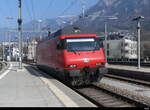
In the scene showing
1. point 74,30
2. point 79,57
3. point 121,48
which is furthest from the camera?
point 121,48

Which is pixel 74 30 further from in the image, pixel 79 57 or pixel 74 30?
pixel 79 57

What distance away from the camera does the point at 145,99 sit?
1388cm

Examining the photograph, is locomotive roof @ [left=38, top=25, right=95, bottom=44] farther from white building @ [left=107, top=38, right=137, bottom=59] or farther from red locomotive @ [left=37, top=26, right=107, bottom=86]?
white building @ [left=107, top=38, right=137, bottom=59]

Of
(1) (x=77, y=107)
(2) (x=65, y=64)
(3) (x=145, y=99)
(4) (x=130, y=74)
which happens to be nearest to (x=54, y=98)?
(1) (x=77, y=107)

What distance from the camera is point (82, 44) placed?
771 inches

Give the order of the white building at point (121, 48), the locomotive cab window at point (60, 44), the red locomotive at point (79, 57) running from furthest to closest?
the white building at point (121, 48), the locomotive cab window at point (60, 44), the red locomotive at point (79, 57)

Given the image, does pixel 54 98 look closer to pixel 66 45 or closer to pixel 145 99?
pixel 145 99

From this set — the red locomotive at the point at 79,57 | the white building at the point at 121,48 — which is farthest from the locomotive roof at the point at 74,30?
the white building at the point at 121,48

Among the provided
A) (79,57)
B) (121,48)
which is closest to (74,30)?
(79,57)

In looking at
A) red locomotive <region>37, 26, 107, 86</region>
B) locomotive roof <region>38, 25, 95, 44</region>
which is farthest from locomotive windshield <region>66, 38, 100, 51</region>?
locomotive roof <region>38, 25, 95, 44</region>

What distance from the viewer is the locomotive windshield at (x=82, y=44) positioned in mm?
19375

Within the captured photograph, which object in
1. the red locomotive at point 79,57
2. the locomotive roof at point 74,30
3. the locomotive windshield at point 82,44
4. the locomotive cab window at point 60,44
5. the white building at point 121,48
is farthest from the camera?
the white building at point 121,48

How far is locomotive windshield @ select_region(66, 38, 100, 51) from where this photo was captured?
19.4 m

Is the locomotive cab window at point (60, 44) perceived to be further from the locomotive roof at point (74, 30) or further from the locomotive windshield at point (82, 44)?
the locomotive roof at point (74, 30)
